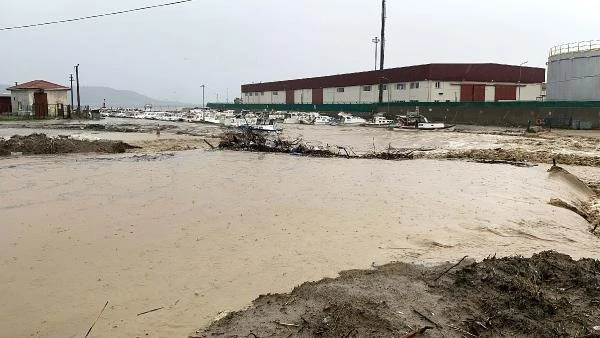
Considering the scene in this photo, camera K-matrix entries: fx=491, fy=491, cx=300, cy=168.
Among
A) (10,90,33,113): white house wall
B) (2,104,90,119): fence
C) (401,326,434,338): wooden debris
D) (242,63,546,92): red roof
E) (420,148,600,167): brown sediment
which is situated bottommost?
(401,326,434,338): wooden debris

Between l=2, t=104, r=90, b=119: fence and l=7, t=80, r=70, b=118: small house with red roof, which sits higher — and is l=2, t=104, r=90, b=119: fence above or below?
below

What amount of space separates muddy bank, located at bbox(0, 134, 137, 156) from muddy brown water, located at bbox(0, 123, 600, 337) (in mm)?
5191

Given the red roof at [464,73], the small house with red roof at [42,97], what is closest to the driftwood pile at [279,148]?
the red roof at [464,73]

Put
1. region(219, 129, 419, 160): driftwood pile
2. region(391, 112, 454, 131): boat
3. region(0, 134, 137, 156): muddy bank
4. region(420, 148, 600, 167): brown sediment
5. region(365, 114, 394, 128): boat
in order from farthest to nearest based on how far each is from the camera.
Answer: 1. region(365, 114, 394, 128): boat
2. region(391, 112, 454, 131): boat
3. region(219, 129, 419, 160): driftwood pile
4. region(0, 134, 137, 156): muddy bank
5. region(420, 148, 600, 167): brown sediment

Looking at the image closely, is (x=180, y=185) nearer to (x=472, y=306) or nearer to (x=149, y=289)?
(x=149, y=289)

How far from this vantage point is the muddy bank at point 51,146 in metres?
22.8

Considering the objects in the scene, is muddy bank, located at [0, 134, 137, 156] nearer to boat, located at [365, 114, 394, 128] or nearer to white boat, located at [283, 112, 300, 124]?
boat, located at [365, 114, 394, 128]

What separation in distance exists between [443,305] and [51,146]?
74.2 ft

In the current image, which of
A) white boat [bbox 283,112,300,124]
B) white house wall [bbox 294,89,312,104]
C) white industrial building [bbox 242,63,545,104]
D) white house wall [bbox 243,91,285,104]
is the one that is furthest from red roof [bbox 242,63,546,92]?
white house wall [bbox 243,91,285,104]

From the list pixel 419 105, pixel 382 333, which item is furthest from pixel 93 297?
pixel 419 105

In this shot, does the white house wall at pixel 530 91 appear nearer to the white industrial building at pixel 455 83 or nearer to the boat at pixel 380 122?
the white industrial building at pixel 455 83

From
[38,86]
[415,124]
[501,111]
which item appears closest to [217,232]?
[415,124]

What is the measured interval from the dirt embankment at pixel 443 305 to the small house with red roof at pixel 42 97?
58189 mm

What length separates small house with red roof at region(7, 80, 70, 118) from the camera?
2249 inches
